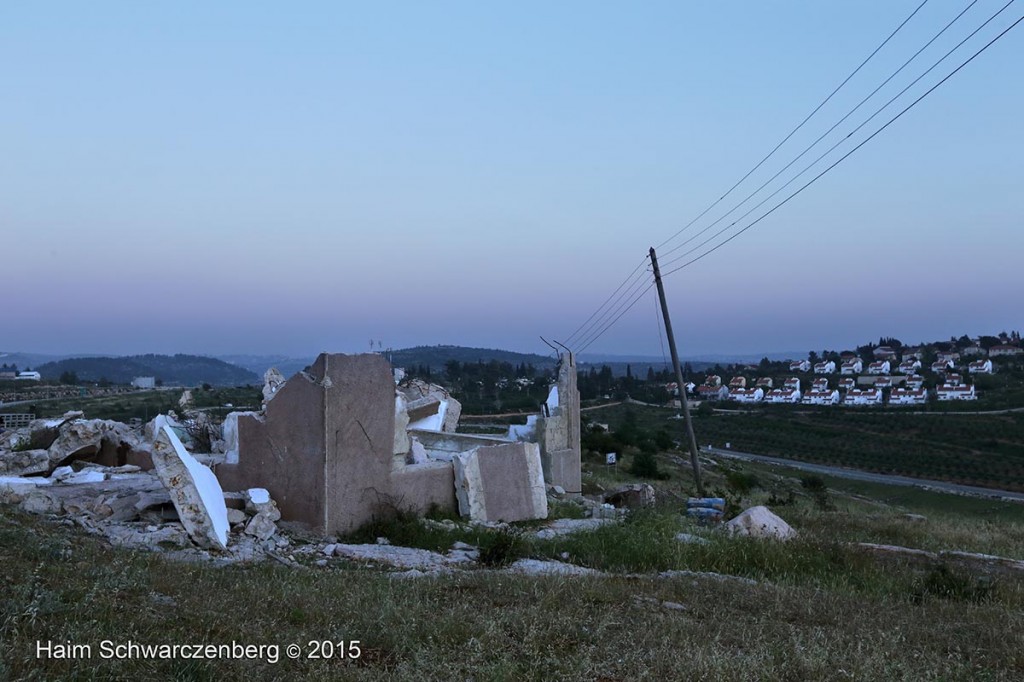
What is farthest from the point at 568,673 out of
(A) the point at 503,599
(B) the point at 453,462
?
(B) the point at 453,462

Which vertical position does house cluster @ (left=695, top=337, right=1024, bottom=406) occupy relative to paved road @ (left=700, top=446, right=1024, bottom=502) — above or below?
above

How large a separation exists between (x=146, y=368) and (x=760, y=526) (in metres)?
62.4

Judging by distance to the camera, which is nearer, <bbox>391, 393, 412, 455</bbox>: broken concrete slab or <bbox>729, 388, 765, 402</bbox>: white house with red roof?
<bbox>391, 393, 412, 455</bbox>: broken concrete slab

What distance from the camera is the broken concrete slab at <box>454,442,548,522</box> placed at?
36.1ft

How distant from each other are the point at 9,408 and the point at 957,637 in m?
35.5

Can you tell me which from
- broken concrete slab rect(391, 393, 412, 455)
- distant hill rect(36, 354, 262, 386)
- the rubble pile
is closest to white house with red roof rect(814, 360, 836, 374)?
distant hill rect(36, 354, 262, 386)

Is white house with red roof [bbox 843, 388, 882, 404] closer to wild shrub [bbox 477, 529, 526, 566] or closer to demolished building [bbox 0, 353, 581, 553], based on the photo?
demolished building [bbox 0, 353, 581, 553]

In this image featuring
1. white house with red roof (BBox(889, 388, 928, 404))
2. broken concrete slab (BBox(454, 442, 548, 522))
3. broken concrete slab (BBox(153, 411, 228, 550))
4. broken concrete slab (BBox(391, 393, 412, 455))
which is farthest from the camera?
white house with red roof (BBox(889, 388, 928, 404))

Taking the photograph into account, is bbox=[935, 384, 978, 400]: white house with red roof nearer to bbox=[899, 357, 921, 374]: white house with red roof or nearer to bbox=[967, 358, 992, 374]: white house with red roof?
bbox=[967, 358, 992, 374]: white house with red roof

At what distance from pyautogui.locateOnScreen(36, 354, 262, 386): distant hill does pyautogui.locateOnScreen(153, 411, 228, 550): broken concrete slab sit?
46.7 meters

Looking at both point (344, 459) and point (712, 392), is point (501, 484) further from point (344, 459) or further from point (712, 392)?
point (712, 392)

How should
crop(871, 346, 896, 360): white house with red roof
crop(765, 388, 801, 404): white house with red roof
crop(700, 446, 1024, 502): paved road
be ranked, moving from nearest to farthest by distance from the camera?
crop(700, 446, 1024, 502): paved road → crop(765, 388, 801, 404): white house with red roof → crop(871, 346, 896, 360): white house with red roof

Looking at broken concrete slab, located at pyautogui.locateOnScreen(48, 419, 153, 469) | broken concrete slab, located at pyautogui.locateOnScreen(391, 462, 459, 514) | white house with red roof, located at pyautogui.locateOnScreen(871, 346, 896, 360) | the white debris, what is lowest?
the white debris

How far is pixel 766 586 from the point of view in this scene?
674cm
